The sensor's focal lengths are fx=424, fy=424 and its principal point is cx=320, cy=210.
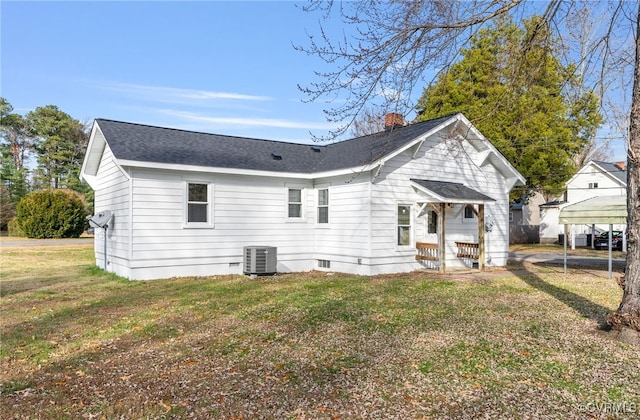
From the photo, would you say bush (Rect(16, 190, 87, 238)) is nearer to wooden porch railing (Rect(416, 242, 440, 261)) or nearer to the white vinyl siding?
the white vinyl siding

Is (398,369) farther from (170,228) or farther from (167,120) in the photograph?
(167,120)

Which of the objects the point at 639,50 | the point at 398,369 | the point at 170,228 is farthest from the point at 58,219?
the point at 639,50

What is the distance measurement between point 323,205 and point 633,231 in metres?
9.67

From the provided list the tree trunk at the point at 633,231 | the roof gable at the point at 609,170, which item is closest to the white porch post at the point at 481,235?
the tree trunk at the point at 633,231

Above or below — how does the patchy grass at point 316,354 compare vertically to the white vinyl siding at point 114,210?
below

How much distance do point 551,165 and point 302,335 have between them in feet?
75.5

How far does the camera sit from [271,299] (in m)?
8.84

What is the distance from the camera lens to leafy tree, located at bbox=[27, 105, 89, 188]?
4025 cm

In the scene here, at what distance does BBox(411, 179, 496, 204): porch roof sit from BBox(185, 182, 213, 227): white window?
Result: 6.40 metres

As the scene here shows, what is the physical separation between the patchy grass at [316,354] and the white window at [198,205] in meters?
3.05

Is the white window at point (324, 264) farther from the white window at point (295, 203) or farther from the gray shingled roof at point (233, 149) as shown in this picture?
the gray shingled roof at point (233, 149)

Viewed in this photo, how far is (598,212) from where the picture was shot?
Result: 12055 mm

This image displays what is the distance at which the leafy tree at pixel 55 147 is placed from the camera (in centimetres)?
4025

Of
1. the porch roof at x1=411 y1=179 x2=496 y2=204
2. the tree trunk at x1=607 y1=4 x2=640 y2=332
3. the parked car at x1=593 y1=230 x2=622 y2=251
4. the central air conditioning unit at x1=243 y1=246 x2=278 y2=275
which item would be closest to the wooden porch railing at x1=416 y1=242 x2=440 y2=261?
the porch roof at x1=411 y1=179 x2=496 y2=204
